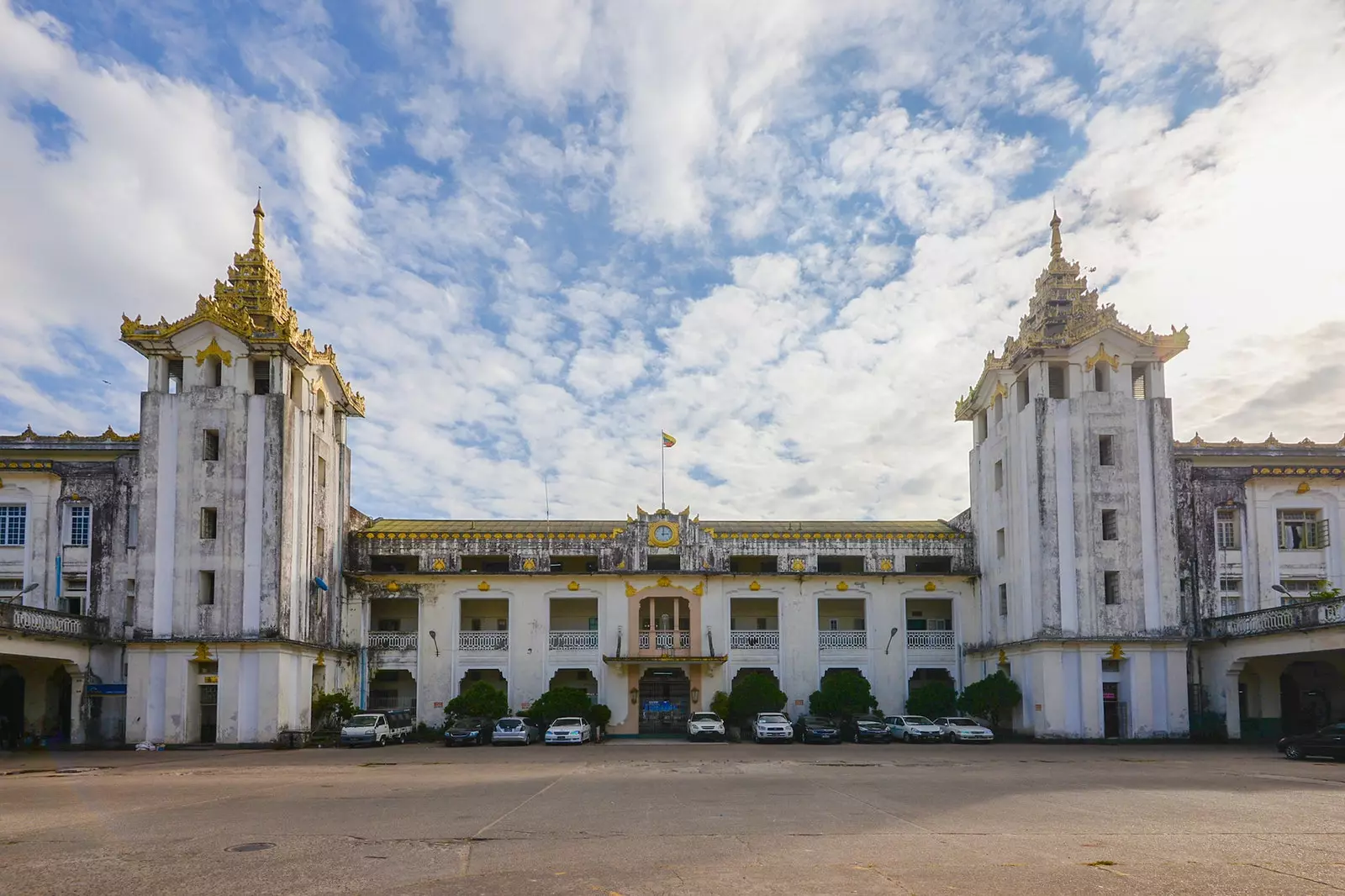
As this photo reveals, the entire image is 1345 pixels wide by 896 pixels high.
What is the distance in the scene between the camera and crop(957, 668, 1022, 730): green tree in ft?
148

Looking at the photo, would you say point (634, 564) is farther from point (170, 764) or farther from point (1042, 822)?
point (1042, 822)

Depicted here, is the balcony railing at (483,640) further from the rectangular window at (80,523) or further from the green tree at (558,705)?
the rectangular window at (80,523)

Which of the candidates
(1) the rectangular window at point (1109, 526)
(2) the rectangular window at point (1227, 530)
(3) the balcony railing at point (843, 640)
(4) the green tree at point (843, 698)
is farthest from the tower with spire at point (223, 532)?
(2) the rectangular window at point (1227, 530)

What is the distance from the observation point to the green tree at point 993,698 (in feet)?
148

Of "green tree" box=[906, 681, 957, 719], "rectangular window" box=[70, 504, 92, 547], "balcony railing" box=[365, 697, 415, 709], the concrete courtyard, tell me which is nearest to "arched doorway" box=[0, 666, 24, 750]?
"rectangular window" box=[70, 504, 92, 547]

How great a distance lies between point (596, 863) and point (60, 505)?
41191 millimetres

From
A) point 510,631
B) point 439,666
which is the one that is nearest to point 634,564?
point 510,631

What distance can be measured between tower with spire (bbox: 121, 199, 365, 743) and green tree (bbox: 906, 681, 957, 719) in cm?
2616

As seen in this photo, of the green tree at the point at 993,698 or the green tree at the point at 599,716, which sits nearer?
the green tree at the point at 993,698

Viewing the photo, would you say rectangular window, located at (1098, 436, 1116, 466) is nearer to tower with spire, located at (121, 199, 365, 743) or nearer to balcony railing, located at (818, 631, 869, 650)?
balcony railing, located at (818, 631, 869, 650)

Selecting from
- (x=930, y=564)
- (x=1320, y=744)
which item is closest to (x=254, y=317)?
(x=930, y=564)

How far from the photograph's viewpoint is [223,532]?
140ft

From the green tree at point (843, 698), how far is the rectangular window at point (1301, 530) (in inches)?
753

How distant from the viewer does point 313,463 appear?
4697 cm
